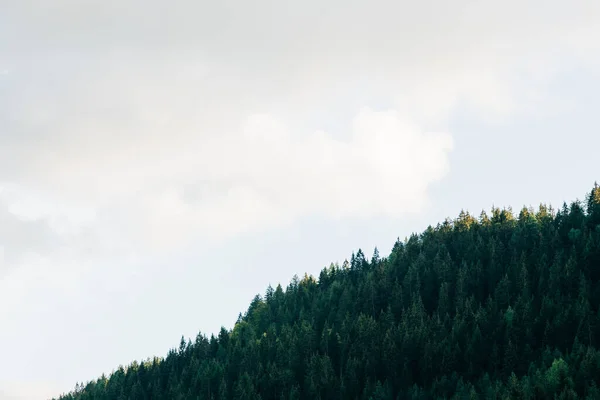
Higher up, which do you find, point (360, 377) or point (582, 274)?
point (582, 274)

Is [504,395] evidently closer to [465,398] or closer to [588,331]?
[465,398]

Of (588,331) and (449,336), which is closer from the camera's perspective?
(588,331)

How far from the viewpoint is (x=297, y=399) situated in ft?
638

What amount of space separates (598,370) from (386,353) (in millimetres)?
56196

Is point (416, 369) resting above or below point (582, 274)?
below

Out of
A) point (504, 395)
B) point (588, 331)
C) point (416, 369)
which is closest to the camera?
point (504, 395)

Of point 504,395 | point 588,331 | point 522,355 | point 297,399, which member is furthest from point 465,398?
point 297,399

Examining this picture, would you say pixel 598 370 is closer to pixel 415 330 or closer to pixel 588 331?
pixel 588 331

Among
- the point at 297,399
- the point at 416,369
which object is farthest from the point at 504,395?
the point at 297,399

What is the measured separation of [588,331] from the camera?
172 metres

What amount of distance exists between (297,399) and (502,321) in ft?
160

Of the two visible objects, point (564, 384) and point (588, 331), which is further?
point (588, 331)

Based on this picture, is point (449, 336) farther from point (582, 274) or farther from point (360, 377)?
point (582, 274)

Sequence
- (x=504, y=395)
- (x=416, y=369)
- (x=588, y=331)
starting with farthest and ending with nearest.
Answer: (x=416, y=369) < (x=588, y=331) < (x=504, y=395)
